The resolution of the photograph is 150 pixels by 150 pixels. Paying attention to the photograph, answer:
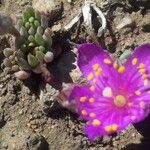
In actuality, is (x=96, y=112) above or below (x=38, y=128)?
above

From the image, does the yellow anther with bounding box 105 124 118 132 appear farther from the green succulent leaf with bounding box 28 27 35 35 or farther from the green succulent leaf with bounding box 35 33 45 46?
the green succulent leaf with bounding box 28 27 35 35

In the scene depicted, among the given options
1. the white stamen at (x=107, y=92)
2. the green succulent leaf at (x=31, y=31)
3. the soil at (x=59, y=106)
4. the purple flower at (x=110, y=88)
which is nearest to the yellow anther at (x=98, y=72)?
the purple flower at (x=110, y=88)

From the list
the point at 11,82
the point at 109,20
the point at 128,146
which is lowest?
the point at 128,146

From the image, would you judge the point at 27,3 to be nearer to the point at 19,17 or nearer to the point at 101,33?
the point at 19,17

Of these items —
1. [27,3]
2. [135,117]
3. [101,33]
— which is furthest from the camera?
[27,3]

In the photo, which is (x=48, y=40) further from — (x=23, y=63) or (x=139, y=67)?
(x=139, y=67)

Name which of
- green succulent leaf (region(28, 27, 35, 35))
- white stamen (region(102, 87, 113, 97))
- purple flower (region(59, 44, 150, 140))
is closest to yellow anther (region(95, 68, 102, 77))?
purple flower (region(59, 44, 150, 140))

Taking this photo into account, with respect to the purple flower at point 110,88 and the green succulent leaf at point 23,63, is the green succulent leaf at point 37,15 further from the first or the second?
the purple flower at point 110,88

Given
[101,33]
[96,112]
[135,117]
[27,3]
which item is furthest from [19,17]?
[135,117]
